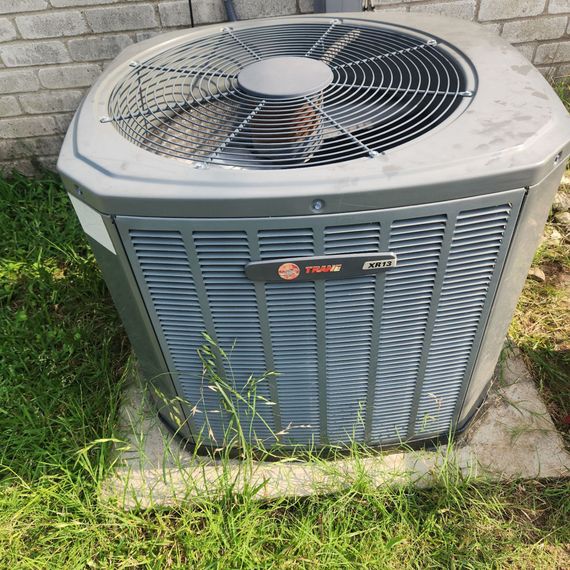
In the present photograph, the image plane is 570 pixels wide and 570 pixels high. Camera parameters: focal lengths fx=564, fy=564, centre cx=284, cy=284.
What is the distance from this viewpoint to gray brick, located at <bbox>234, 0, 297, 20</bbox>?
278cm

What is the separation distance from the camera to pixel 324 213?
1260 mm

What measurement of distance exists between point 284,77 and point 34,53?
1918mm

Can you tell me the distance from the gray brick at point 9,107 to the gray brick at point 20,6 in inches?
18.0

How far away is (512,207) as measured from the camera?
1326mm

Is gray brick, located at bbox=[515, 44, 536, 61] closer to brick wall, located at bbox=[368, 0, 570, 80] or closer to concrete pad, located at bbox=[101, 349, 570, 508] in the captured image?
brick wall, located at bbox=[368, 0, 570, 80]

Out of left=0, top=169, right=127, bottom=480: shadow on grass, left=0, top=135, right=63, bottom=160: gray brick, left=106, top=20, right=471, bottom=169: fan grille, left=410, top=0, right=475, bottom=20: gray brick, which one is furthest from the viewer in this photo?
left=0, top=135, right=63, bottom=160: gray brick

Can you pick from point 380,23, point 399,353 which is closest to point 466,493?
point 399,353

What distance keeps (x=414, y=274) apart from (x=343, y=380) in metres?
0.43

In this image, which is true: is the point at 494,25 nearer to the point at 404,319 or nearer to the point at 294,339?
the point at 404,319

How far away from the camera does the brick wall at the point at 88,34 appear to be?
2775 millimetres

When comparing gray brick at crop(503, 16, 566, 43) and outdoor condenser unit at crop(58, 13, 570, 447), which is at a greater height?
outdoor condenser unit at crop(58, 13, 570, 447)

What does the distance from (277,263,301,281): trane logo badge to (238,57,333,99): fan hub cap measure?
505 millimetres

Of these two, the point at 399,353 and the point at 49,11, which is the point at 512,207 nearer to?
the point at 399,353

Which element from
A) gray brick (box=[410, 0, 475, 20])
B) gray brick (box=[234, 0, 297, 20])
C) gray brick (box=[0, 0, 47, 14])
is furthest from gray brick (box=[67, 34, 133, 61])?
gray brick (box=[410, 0, 475, 20])
